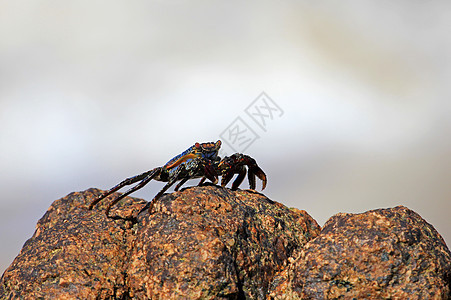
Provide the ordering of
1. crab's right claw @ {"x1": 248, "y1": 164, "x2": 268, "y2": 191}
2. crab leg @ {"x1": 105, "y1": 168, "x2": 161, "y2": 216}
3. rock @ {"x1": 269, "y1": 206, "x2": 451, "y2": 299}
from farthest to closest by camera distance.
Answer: crab's right claw @ {"x1": 248, "y1": 164, "x2": 268, "y2": 191} → crab leg @ {"x1": 105, "y1": 168, "x2": 161, "y2": 216} → rock @ {"x1": 269, "y1": 206, "x2": 451, "y2": 299}

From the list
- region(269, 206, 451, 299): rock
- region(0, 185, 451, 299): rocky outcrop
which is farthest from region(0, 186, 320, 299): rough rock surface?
region(269, 206, 451, 299): rock

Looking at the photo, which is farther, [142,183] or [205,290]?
[142,183]

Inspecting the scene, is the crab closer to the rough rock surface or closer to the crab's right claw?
the crab's right claw

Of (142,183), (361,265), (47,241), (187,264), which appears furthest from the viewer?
(142,183)

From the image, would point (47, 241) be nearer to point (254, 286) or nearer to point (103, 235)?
point (103, 235)

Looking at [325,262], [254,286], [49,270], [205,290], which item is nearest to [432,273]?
[325,262]

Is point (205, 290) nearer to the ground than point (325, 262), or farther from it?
farther from it
